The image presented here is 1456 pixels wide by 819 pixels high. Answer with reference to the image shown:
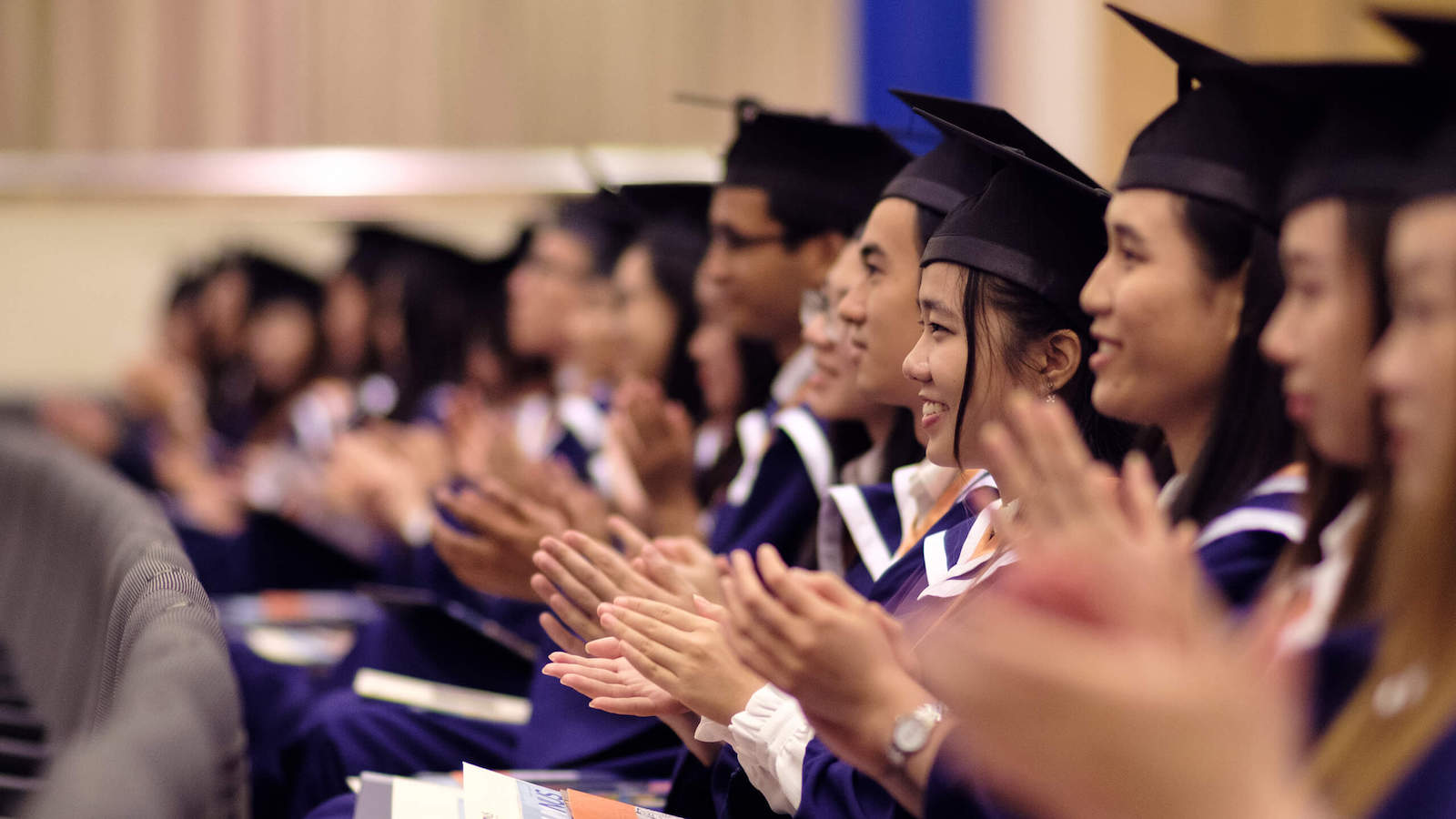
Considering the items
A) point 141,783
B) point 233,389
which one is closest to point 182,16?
point 233,389

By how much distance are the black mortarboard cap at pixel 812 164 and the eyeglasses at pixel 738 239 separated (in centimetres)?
8

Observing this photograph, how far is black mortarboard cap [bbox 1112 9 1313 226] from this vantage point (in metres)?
1.48

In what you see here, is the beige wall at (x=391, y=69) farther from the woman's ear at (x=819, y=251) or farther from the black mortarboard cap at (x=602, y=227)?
the woman's ear at (x=819, y=251)

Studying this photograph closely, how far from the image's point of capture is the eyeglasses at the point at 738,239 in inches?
117

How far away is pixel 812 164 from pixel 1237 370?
5.01ft

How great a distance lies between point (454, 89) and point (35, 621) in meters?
5.05

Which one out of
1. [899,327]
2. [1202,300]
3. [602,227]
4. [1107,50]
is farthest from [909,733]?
[1107,50]

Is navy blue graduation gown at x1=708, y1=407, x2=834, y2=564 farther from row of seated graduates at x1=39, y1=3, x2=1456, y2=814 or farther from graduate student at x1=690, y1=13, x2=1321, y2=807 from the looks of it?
graduate student at x1=690, y1=13, x2=1321, y2=807

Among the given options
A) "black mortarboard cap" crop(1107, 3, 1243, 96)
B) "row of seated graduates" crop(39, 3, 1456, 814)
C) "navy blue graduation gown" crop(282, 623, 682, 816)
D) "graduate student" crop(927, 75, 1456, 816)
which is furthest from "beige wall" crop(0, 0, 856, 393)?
"graduate student" crop(927, 75, 1456, 816)

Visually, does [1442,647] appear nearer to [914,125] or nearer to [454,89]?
[914,125]

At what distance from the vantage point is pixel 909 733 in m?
1.28

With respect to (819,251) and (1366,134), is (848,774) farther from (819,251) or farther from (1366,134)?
(819,251)

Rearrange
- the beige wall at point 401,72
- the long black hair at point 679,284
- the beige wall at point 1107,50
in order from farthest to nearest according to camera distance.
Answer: the beige wall at point 401,72 → the beige wall at point 1107,50 → the long black hair at point 679,284

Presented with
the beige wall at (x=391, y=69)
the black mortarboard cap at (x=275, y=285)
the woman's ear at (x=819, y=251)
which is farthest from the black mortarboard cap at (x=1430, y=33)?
the beige wall at (x=391, y=69)
